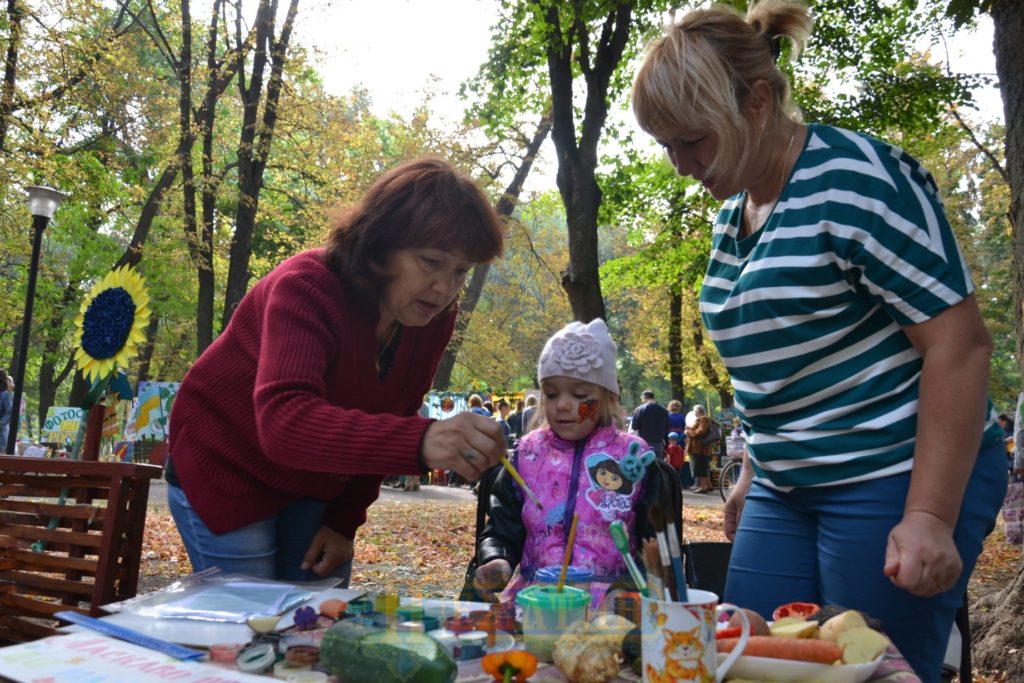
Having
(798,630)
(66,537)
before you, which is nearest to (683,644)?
(798,630)

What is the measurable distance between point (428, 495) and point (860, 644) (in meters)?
12.4

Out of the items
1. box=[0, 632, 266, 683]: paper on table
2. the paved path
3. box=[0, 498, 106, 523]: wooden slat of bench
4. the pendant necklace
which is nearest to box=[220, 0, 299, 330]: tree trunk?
the paved path

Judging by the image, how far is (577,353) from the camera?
2811 millimetres

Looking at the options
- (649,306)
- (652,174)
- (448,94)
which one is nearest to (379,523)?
(652,174)

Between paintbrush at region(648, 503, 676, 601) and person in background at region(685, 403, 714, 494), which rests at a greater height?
person in background at region(685, 403, 714, 494)

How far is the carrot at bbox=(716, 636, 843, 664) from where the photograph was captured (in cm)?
105

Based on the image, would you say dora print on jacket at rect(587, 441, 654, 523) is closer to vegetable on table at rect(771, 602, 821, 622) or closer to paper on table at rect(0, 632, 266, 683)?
vegetable on table at rect(771, 602, 821, 622)

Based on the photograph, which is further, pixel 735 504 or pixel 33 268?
pixel 33 268

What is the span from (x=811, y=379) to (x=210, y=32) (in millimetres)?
14635

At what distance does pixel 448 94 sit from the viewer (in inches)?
786

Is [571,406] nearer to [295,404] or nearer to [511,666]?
[295,404]

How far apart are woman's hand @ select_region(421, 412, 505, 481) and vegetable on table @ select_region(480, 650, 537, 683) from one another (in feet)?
1.15

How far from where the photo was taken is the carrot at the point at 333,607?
4.38ft

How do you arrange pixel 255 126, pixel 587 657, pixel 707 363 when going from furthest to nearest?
1. pixel 707 363
2. pixel 255 126
3. pixel 587 657
